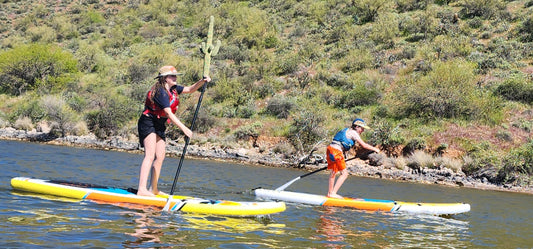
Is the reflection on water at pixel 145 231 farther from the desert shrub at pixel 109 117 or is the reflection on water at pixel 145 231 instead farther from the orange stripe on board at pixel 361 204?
the desert shrub at pixel 109 117

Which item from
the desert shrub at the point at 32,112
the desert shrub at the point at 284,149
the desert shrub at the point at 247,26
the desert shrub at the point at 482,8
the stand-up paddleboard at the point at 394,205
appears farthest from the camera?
the desert shrub at the point at 247,26

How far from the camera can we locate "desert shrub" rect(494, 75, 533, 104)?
25.6m

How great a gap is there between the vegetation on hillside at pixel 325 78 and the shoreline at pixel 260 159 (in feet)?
2.22

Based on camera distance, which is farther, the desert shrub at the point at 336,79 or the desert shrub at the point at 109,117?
the desert shrub at the point at 336,79

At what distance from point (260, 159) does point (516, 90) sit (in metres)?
14.4

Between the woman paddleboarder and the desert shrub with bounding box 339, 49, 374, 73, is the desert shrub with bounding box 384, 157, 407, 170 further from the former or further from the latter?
the woman paddleboarder

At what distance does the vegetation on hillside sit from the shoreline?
678 millimetres

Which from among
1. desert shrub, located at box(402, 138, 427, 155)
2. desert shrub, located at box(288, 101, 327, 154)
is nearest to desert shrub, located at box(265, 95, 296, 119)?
desert shrub, located at box(288, 101, 327, 154)

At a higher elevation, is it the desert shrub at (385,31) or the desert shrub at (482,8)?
the desert shrub at (482,8)

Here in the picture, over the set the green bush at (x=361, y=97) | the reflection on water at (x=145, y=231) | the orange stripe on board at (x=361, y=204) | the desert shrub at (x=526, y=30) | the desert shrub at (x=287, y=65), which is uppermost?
the desert shrub at (x=526, y=30)

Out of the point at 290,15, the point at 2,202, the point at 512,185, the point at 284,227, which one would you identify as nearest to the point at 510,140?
the point at 512,185

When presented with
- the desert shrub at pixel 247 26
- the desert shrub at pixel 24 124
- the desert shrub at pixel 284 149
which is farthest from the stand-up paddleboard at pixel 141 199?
the desert shrub at pixel 247 26

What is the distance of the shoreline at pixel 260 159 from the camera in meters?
18.5

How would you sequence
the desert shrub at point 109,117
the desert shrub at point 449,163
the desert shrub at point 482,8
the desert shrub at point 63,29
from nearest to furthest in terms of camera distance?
the desert shrub at point 449,163, the desert shrub at point 109,117, the desert shrub at point 482,8, the desert shrub at point 63,29
